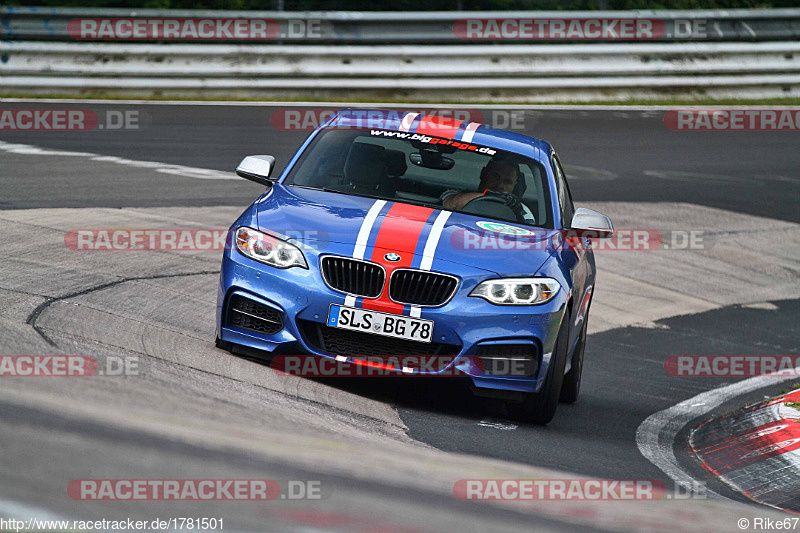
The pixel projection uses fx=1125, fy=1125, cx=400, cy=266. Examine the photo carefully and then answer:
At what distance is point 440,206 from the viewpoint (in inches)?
270

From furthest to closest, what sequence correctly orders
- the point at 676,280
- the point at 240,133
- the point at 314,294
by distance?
the point at 240,133 → the point at 676,280 → the point at 314,294

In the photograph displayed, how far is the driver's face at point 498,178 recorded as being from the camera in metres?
7.18

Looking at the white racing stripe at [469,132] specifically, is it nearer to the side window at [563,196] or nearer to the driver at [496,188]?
the driver at [496,188]

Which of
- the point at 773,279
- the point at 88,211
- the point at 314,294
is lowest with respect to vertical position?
the point at 773,279

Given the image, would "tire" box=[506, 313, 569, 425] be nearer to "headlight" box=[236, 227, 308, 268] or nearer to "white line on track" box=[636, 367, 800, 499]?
"white line on track" box=[636, 367, 800, 499]

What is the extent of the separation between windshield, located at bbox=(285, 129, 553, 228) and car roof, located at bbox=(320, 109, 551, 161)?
7 centimetres

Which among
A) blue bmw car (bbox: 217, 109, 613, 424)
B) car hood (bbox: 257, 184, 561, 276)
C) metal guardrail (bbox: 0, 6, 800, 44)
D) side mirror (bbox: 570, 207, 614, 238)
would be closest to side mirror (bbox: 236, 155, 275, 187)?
blue bmw car (bbox: 217, 109, 613, 424)

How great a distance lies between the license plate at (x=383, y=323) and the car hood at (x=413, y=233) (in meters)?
0.33

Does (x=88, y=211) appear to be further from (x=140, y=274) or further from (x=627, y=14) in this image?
(x=627, y=14)

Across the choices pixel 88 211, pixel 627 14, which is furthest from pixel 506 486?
pixel 627 14

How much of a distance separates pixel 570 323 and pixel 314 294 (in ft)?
5.14

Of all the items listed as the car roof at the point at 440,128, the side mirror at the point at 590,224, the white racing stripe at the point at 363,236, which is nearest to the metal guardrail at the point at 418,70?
the car roof at the point at 440,128

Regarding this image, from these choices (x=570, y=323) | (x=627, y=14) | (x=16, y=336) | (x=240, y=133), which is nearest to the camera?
(x=16, y=336)

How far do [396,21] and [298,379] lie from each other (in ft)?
45.6
